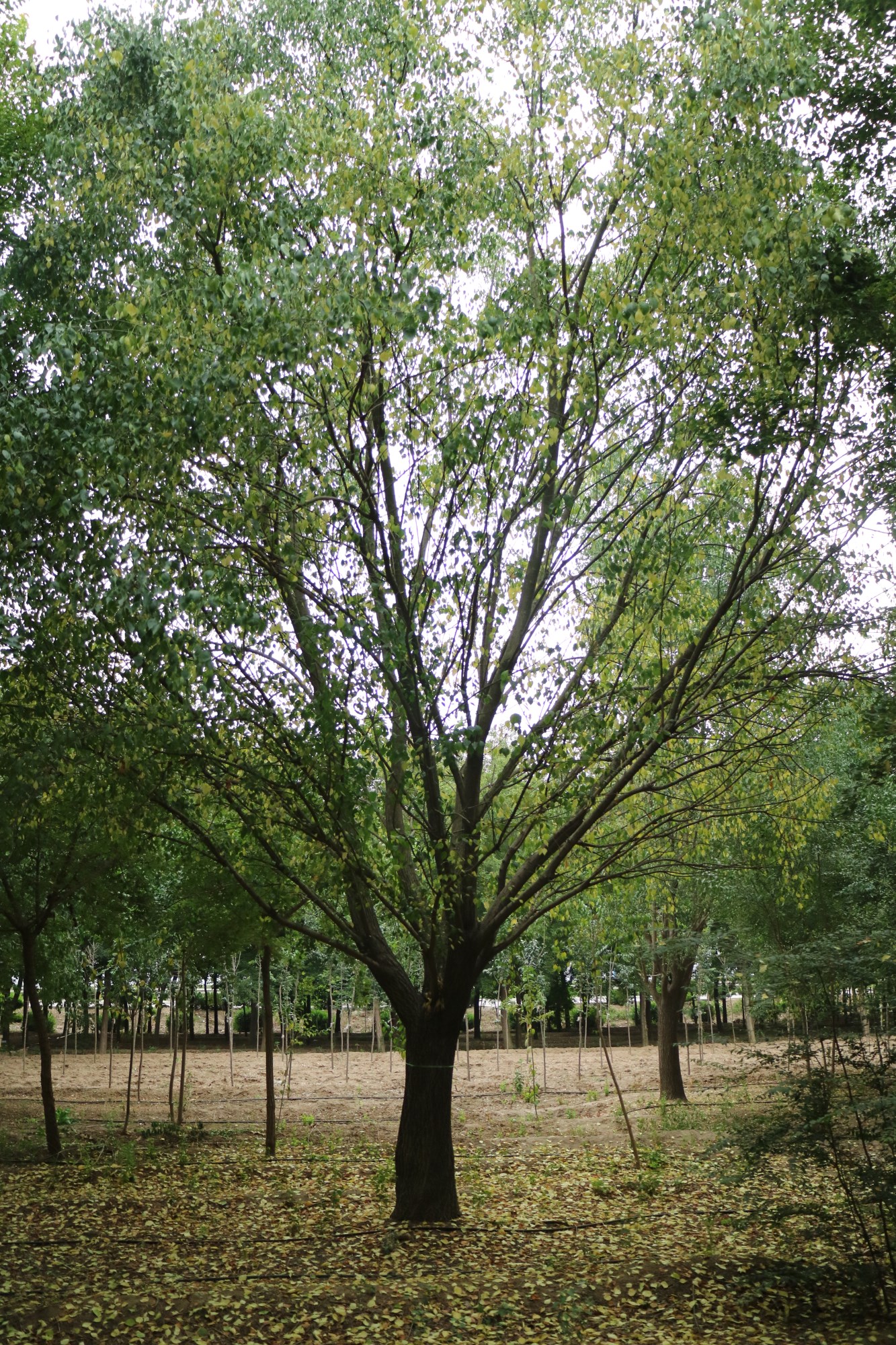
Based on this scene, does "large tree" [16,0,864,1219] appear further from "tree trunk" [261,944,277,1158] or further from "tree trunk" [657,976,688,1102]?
"tree trunk" [657,976,688,1102]

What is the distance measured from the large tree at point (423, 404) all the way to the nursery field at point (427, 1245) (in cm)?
121

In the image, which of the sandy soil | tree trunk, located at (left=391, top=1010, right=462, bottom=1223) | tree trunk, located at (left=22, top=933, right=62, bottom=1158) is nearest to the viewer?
tree trunk, located at (left=391, top=1010, right=462, bottom=1223)

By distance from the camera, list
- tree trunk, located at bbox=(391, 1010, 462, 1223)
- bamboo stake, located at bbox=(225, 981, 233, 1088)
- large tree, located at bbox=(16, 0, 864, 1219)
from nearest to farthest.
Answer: large tree, located at bbox=(16, 0, 864, 1219)
tree trunk, located at bbox=(391, 1010, 462, 1223)
bamboo stake, located at bbox=(225, 981, 233, 1088)

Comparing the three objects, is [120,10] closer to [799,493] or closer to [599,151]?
[599,151]

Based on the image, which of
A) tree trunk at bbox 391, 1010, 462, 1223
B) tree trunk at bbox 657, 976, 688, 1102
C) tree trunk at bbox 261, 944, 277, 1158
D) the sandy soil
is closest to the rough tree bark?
tree trunk at bbox 657, 976, 688, 1102

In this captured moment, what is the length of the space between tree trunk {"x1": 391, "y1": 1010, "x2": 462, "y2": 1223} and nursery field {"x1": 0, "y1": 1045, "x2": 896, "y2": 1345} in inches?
11.1

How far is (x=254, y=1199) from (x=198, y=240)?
847cm

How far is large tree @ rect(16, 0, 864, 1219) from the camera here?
19.1ft

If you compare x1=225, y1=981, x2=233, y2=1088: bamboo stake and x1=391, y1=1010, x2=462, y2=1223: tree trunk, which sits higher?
x1=391, y1=1010, x2=462, y2=1223: tree trunk

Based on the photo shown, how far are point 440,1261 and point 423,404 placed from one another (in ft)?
19.9

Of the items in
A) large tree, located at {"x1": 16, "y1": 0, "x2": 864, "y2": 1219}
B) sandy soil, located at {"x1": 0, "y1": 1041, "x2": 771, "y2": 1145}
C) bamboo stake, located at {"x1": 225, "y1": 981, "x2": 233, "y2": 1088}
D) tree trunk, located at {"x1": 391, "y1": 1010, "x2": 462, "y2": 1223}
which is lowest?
sandy soil, located at {"x1": 0, "y1": 1041, "x2": 771, "y2": 1145}

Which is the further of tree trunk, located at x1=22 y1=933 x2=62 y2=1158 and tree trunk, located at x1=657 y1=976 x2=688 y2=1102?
tree trunk, located at x1=657 y1=976 x2=688 y2=1102

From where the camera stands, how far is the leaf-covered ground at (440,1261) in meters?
6.06

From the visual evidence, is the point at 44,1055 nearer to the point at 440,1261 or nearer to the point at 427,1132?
the point at 427,1132
